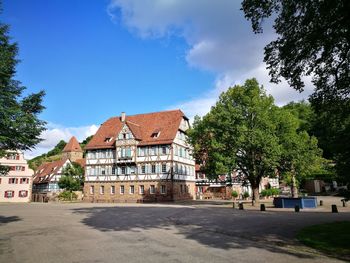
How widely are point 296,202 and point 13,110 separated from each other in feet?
81.8

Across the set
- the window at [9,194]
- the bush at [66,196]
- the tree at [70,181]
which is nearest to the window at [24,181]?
the window at [9,194]

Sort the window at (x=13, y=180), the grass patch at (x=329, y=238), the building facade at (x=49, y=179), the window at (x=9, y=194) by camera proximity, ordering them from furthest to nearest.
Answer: the building facade at (x=49, y=179)
the window at (x=13, y=180)
the window at (x=9, y=194)
the grass patch at (x=329, y=238)

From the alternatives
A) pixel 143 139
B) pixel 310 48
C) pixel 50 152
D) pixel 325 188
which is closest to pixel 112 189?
pixel 143 139

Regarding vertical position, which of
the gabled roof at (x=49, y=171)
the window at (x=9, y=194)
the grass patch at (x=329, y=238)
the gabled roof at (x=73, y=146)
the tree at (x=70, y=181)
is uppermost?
the gabled roof at (x=73, y=146)

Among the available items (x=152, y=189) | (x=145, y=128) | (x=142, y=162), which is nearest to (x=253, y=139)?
(x=152, y=189)

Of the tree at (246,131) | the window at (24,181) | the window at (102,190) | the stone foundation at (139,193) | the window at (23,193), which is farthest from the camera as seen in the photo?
the window at (24,181)

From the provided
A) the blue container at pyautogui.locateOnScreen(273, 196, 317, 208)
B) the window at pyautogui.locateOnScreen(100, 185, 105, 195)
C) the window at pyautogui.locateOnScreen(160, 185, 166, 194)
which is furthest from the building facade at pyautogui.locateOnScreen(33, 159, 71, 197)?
A: the blue container at pyautogui.locateOnScreen(273, 196, 317, 208)

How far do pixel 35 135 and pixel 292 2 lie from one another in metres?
16.4

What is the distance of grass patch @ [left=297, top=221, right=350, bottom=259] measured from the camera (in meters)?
11.4

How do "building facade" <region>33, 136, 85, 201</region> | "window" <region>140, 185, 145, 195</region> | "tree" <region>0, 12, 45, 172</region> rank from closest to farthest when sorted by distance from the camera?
"tree" <region>0, 12, 45, 172</region> → "window" <region>140, 185, 145, 195</region> → "building facade" <region>33, 136, 85, 201</region>

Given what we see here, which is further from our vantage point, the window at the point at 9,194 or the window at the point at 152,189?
the window at the point at 9,194

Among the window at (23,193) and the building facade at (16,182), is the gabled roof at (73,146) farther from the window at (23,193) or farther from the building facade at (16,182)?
the window at (23,193)

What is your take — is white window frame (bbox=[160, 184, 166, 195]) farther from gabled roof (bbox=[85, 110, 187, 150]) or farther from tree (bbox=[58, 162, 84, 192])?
tree (bbox=[58, 162, 84, 192])

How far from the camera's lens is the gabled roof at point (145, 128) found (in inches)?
2058
